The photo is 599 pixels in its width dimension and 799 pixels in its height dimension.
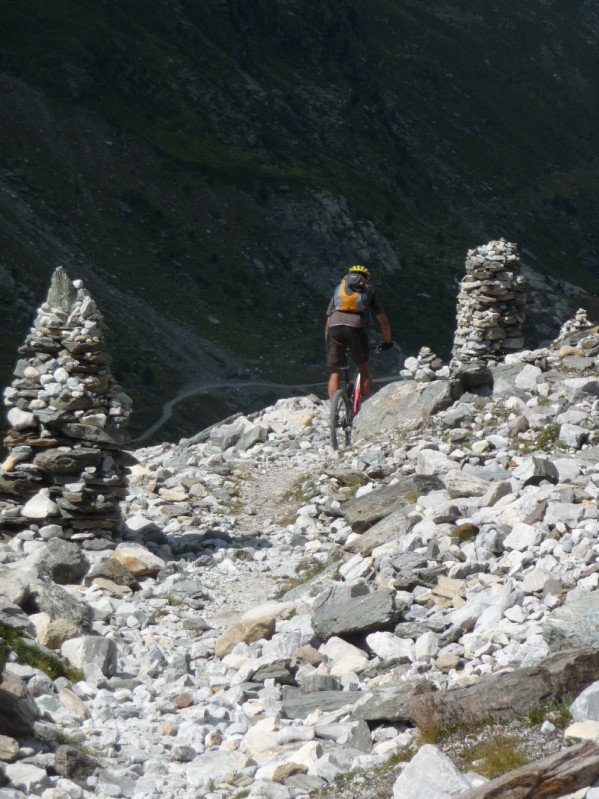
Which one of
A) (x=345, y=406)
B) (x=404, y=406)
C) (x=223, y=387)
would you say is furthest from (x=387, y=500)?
(x=223, y=387)

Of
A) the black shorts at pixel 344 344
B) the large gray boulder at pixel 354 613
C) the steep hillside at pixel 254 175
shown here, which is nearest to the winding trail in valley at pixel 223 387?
the steep hillside at pixel 254 175

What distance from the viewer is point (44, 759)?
25.3ft

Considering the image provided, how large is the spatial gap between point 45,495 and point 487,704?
7.58 meters

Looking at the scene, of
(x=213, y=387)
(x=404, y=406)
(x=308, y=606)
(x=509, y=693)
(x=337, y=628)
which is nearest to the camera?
(x=509, y=693)

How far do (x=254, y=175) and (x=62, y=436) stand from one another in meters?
105

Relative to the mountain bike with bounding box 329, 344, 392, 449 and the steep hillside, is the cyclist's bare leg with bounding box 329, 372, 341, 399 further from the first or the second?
the steep hillside

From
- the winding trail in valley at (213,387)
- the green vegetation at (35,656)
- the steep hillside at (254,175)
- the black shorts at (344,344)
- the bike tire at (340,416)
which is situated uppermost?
the steep hillside at (254,175)

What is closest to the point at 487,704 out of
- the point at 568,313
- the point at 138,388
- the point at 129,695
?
the point at 129,695

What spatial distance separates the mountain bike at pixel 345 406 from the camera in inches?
738

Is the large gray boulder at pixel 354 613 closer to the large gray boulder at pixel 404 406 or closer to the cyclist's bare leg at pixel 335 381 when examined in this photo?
the large gray boulder at pixel 404 406

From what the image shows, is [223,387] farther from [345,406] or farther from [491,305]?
[345,406]

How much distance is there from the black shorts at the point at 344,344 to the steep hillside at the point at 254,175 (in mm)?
54936

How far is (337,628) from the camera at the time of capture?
10023 millimetres

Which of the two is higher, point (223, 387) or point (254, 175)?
point (254, 175)
